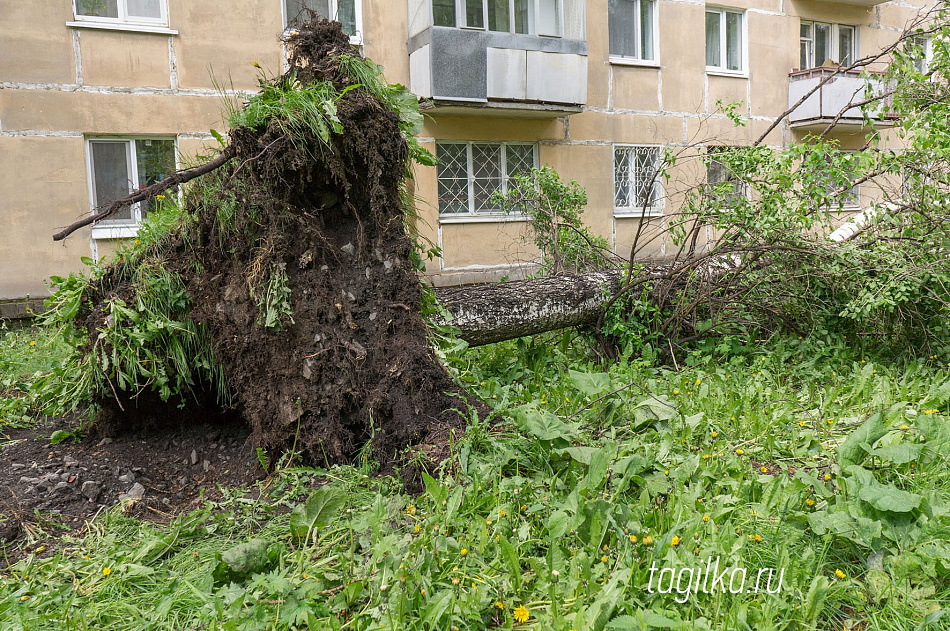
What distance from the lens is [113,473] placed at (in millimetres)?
Answer: 3066

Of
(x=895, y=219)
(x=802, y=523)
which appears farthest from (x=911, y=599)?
(x=895, y=219)

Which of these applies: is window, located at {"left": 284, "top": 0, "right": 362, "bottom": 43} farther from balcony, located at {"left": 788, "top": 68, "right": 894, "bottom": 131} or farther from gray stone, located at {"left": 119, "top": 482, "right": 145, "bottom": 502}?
balcony, located at {"left": 788, "top": 68, "right": 894, "bottom": 131}

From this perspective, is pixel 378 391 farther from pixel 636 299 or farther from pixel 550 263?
pixel 550 263

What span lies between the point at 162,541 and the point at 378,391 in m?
1.07

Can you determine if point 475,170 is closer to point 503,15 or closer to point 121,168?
point 503,15

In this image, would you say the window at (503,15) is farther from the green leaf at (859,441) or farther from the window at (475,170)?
the green leaf at (859,441)

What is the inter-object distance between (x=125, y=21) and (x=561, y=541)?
9669 millimetres

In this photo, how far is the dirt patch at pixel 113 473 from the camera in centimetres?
268

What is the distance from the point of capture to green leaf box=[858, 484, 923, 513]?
2170mm

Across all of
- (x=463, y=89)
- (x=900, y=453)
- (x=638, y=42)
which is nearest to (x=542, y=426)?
(x=900, y=453)

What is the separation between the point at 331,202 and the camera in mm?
3359

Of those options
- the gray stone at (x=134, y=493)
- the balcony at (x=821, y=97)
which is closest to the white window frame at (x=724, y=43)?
the balcony at (x=821, y=97)

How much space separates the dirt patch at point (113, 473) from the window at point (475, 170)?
786 cm

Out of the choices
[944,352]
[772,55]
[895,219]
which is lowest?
[944,352]
